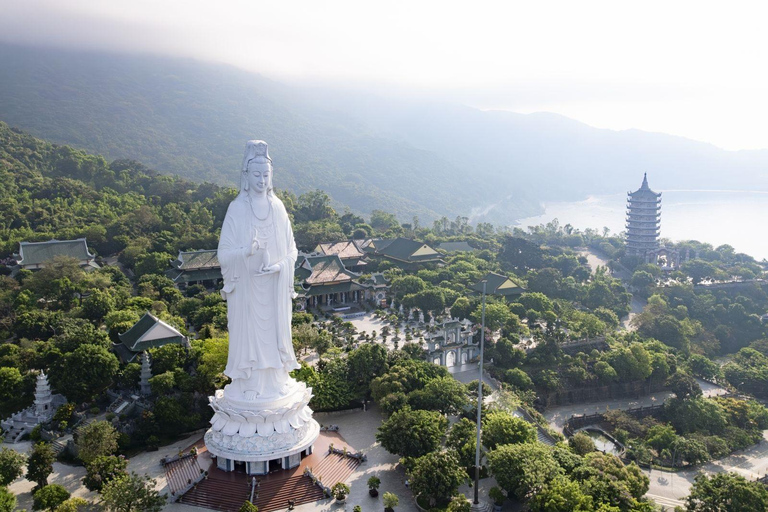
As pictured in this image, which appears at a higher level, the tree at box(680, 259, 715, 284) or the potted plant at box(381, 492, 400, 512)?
the tree at box(680, 259, 715, 284)

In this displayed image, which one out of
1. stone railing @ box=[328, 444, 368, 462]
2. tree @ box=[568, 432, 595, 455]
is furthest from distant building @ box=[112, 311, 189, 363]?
tree @ box=[568, 432, 595, 455]

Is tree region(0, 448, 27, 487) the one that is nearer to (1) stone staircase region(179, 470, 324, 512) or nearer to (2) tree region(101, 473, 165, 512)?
(2) tree region(101, 473, 165, 512)

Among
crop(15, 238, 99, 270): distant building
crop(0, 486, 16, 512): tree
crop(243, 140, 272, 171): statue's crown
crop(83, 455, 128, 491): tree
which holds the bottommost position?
crop(83, 455, 128, 491): tree

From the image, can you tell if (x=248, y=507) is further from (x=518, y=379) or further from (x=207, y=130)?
(x=207, y=130)

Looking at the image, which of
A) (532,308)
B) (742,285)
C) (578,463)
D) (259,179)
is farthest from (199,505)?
(742,285)

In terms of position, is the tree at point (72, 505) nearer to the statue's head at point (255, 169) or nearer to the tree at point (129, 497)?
the tree at point (129, 497)

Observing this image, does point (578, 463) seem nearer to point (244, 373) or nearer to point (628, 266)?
point (244, 373)

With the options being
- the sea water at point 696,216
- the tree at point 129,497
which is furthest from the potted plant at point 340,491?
the sea water at point 696,216
